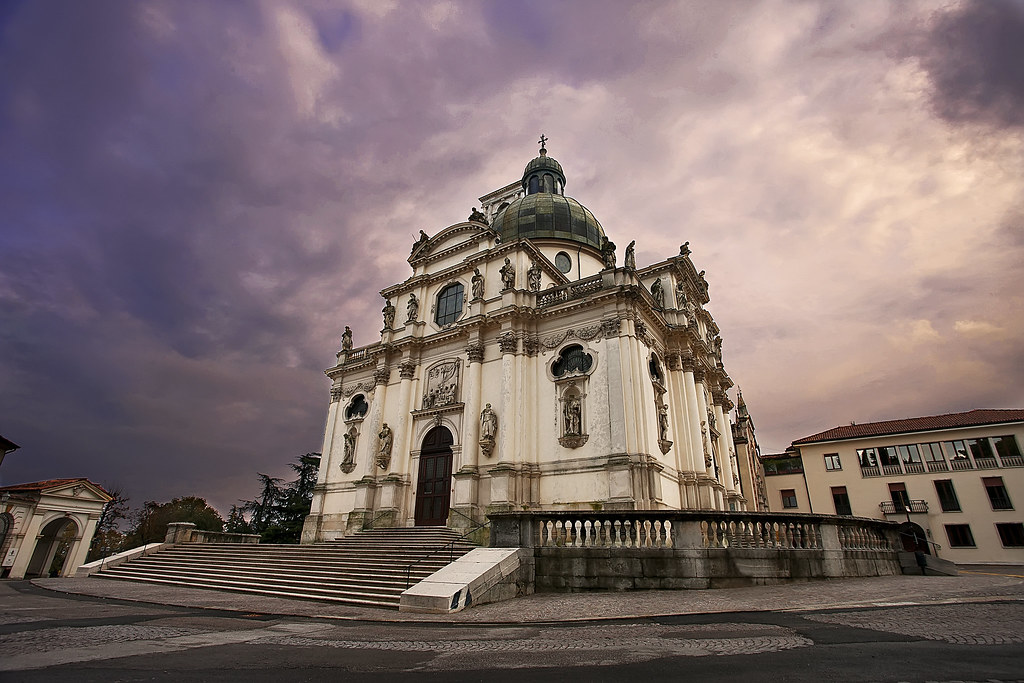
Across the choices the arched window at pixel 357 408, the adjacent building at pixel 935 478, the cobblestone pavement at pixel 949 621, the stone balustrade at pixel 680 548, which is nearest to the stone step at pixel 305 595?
the stone balustrade at pixel 680 548

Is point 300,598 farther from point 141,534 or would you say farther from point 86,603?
point 141,534

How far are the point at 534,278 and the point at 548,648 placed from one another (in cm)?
1981

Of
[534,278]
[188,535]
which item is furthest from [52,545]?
[534,278]

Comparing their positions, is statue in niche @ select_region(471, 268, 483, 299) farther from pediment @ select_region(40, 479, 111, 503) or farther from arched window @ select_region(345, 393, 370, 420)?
pediment @ select_region(40, 479, 111, 503)

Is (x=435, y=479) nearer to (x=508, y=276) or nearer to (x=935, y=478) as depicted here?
(x=508, y=276)

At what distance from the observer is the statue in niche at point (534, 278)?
78.5 ft

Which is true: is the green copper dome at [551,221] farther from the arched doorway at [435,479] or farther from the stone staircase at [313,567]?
the stone staircase at [313,567]

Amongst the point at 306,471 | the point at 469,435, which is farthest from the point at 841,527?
the point at 306,471

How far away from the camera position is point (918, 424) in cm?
3288

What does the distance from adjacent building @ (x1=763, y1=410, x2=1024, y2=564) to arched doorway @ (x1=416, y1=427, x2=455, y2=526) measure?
25.6m

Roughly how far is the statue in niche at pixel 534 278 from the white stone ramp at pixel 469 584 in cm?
1437

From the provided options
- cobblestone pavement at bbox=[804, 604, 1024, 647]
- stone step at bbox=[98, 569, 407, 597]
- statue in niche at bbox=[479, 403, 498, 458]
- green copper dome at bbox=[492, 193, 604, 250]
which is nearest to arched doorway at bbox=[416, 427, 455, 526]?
statue in niche at bbox=[479, 403, 498, 458]

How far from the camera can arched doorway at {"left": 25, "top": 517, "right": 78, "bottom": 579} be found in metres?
19.8

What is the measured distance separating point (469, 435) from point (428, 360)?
17.7 ft
